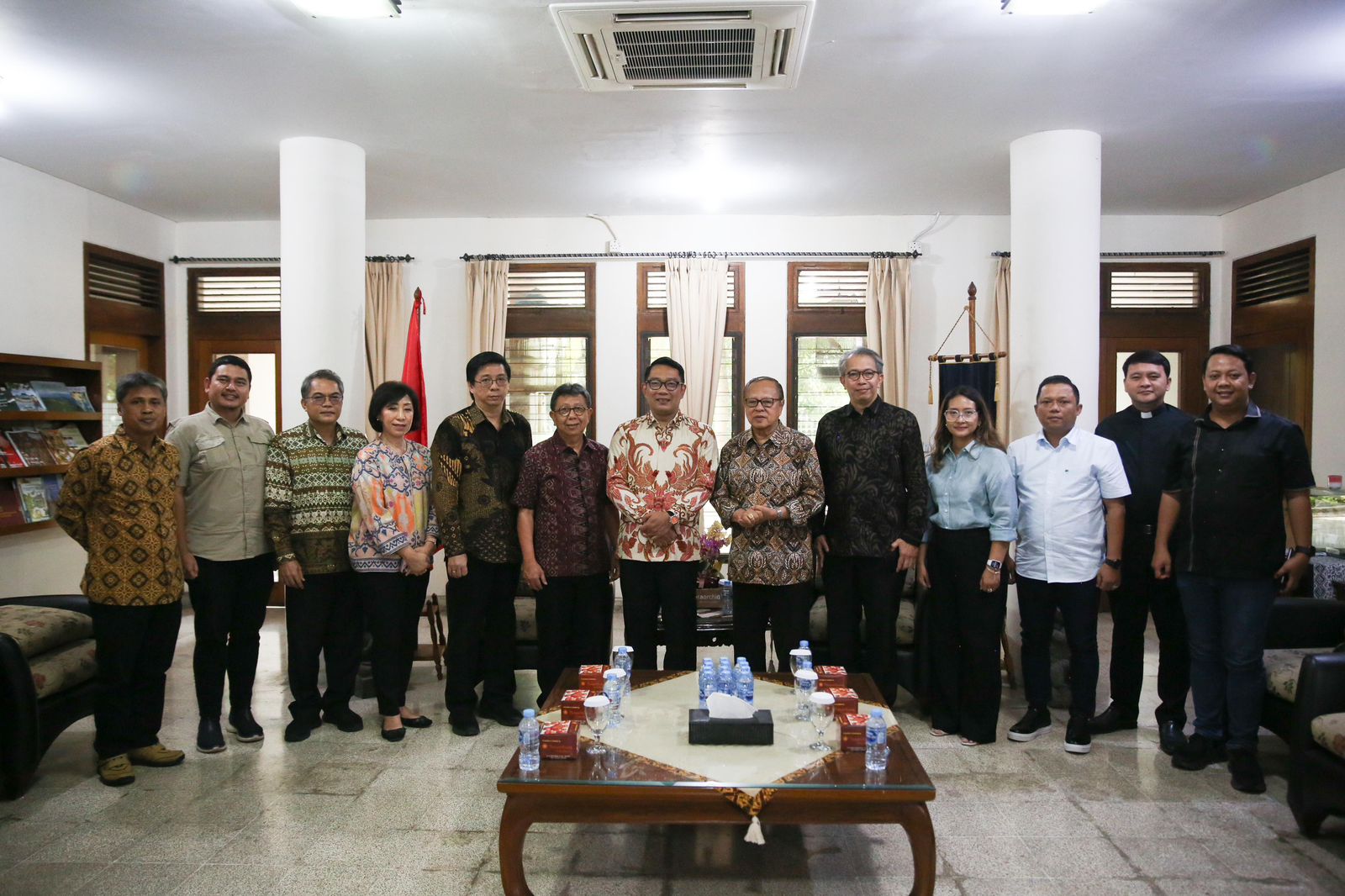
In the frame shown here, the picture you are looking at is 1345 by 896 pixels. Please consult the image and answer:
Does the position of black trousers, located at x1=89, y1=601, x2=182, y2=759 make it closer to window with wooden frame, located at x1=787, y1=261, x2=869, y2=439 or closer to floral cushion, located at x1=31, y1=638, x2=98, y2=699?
floral cushion, located at x1=31, y1=638, x2=98, y2=699

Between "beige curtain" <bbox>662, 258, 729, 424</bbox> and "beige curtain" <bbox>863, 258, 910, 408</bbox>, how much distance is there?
1145 millimetres

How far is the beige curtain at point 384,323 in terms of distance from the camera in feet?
20.7

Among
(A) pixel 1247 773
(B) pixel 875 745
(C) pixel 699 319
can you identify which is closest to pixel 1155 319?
(C) pixel 699 319

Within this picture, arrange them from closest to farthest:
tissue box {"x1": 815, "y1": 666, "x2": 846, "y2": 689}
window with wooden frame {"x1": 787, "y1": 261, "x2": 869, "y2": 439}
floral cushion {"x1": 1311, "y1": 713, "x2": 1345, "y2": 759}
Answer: floral cushion {"x1": 1311, "y1": 713, "x2": 1345, "y2": 759}, tissue box {"x1": 815, "y1": 666, "x2": 846, "y2": 689}, window with wooden frame {"x1": 787, "y1": 261, "x2": 869, "y2": 439}

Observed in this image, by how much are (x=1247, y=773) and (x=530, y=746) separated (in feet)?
8.57

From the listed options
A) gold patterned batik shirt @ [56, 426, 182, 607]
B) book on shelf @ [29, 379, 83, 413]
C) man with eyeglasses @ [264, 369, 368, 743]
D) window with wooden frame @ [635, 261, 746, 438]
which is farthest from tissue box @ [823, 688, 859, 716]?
book on shelf @ [29, 379, 83, 413]

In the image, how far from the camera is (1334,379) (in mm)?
5125

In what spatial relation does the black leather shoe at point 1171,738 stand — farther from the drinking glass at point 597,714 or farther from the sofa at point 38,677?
the sofa at point 38,677

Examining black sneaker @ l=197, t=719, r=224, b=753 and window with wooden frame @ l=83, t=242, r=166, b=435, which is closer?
black sneaker @ l=197, t=719, r=224, b=753

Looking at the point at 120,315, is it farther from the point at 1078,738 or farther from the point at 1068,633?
the point at 1078,738

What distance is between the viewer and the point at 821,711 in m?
2.40

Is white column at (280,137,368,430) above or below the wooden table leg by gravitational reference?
above

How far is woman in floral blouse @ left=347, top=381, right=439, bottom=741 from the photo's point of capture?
3.35 meters

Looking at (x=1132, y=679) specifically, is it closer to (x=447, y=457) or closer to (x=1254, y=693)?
(x=1254, y=693)
